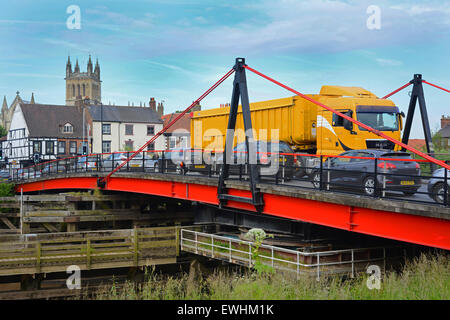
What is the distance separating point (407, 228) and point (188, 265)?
1273 centimetres

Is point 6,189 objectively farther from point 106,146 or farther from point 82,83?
point 82,83

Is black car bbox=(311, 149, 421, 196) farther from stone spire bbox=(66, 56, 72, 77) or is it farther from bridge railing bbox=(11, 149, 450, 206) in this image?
stone spire bbox=(66, 56, 72, 77)

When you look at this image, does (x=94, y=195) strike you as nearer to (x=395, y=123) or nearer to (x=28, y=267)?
(x=28, y=267)

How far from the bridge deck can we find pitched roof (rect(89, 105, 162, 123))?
50.3 meters

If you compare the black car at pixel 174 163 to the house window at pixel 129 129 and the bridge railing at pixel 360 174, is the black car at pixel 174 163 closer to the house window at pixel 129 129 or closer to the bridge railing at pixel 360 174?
the bridge railing at pixel 360 174

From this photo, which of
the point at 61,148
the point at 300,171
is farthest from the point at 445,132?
the point at 300,171

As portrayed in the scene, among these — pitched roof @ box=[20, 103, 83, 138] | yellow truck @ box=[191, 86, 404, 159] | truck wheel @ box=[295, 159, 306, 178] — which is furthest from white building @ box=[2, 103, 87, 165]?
truck wheel @ box=[295, 159, 306, 178]

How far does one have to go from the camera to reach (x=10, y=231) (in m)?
26.9

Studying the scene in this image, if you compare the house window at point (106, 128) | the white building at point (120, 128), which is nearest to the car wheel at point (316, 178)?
the white building at point (120, 128)

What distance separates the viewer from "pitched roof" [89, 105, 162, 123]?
6975 centimetres

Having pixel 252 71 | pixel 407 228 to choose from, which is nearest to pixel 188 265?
pixel 252 71

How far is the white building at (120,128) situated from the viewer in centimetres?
6881

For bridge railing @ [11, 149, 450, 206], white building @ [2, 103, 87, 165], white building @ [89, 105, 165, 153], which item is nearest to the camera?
bridge railing @ [11, 149, 450, 206]

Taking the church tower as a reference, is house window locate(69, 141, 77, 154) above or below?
below
